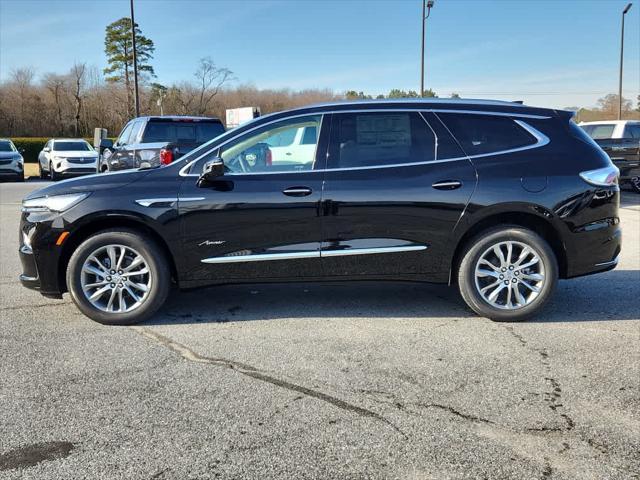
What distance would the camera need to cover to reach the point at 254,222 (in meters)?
4.71

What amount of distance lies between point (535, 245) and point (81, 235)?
375 centimetres

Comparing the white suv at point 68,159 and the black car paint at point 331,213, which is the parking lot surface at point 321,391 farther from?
the white suv at point 68,159

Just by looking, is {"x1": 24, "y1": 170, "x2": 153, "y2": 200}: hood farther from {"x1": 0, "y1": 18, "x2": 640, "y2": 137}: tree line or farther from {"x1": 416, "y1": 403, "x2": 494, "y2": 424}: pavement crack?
{"x1": 0, "y1": 18, "x2": 640, "y2": 137}: tree line

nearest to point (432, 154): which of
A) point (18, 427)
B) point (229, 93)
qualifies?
point (18, 427)

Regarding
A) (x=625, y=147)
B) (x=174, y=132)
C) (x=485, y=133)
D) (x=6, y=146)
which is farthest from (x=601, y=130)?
(x=6, y=146)

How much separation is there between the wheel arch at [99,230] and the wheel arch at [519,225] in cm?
236

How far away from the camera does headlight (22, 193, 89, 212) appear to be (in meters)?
4.73

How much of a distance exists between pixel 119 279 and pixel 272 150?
165 cm

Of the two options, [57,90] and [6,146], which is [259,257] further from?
[57,90]

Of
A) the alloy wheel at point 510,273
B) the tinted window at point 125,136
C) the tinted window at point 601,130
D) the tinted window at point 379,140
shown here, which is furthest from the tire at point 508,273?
the tinted window at point 601,130

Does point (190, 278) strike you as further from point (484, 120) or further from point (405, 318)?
point (484, 120)

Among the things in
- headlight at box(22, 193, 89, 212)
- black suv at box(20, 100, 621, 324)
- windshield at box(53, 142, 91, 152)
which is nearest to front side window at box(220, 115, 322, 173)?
black suv at box(20, 100, 621, 324)

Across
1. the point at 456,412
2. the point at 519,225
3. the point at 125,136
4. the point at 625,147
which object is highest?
the point at 125,136

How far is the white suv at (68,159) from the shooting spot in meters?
23.5
